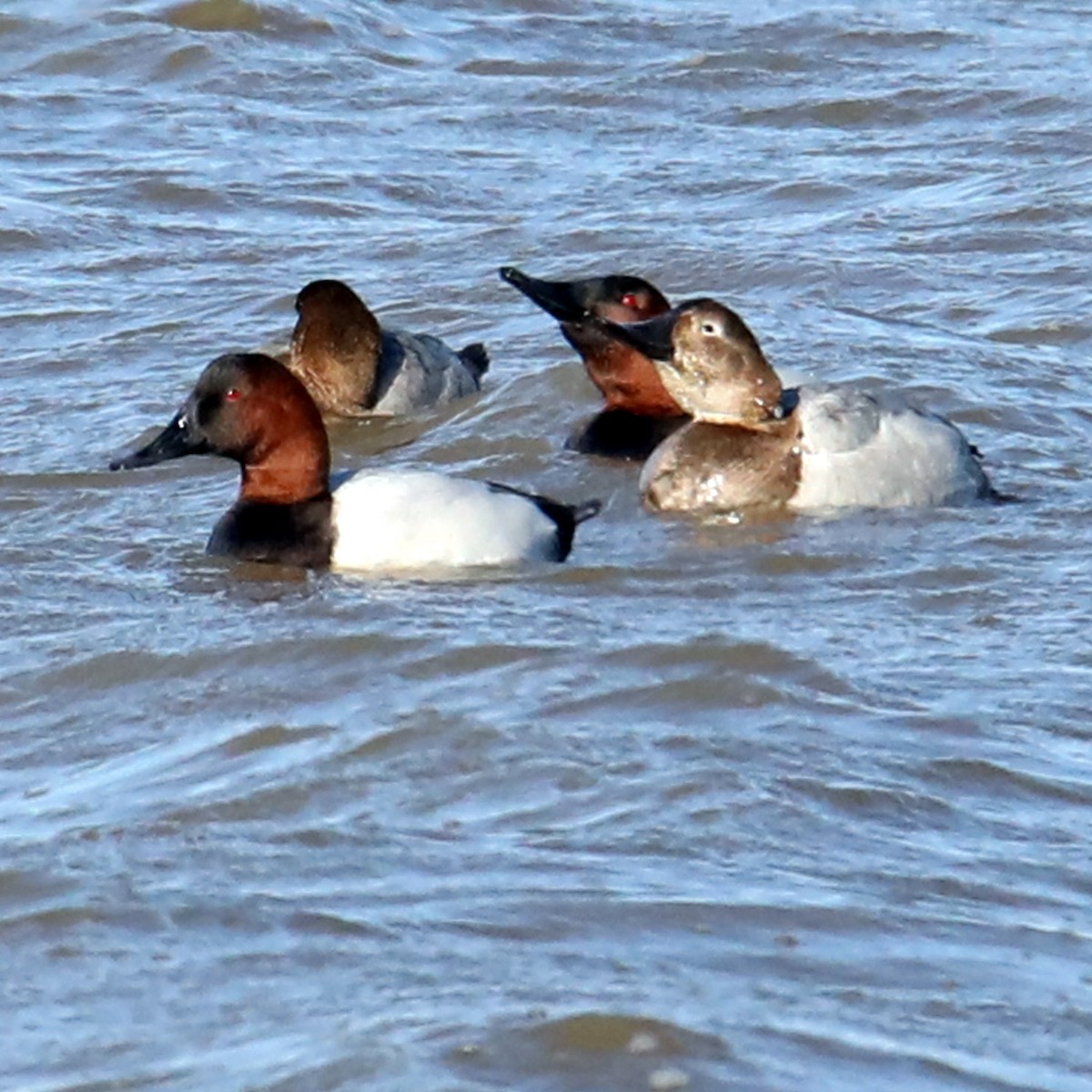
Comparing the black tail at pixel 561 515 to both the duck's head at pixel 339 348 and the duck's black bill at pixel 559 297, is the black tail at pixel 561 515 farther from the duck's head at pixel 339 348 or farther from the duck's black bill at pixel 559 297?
the duck's head at pixel 339 348

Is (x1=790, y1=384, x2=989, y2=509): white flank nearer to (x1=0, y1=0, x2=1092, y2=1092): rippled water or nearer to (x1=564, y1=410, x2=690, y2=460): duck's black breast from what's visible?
(x1=0, y1=0, x2=1092, y2=1092): rippled water

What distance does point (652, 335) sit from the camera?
8750mm

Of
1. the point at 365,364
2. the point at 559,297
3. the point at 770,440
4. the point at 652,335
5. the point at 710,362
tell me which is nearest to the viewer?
the point at 770,440

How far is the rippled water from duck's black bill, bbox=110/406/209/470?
0.81 feet

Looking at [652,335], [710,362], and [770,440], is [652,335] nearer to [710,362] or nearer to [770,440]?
[710,362]

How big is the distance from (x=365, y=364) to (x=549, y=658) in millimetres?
3604

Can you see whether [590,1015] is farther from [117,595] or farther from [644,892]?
[117,595]

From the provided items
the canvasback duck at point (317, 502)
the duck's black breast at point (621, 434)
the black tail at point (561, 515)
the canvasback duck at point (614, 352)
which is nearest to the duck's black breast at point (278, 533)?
the canvasback duck at point (317, 502)

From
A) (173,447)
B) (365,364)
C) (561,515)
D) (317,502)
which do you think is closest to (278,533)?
(317,502)

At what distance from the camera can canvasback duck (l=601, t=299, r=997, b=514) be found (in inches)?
322

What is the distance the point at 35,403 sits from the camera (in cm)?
959

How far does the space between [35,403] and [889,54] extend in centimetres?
662

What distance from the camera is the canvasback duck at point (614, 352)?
9516 millimetres

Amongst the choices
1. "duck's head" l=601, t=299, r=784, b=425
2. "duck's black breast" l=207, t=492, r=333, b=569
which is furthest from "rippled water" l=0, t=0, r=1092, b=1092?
"duck's head" l=601, t=299, r=784, b=425
